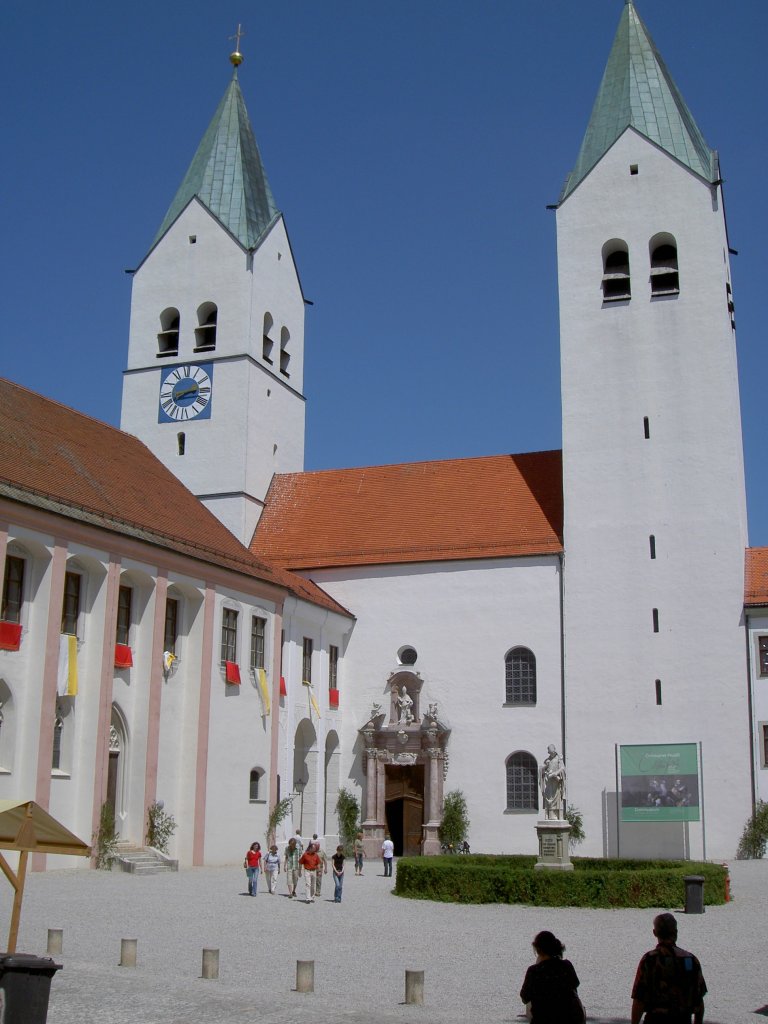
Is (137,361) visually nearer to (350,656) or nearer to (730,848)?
(350,656)

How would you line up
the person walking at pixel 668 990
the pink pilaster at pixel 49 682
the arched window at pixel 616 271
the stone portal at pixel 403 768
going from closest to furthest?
the person walking at pixel 668 990 → the pink pilaster at pixel 49 682 → the stone portal at pixel 403 768 → the arched window at pixel 616 271

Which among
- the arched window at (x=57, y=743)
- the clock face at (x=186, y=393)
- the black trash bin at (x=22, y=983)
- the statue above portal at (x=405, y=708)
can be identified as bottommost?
the black trash bin at (x=22, y=983)

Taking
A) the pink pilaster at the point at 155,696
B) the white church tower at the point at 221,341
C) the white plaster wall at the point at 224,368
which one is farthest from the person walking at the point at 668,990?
the white plaster wall at the point at 224,368

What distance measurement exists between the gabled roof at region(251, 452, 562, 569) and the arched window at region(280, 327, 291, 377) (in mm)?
4327

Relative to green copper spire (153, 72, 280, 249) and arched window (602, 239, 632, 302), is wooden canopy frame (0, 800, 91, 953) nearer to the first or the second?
arched window (602, 239, 632, 302)

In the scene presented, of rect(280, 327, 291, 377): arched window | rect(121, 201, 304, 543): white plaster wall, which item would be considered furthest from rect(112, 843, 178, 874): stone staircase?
rect(280, 327, 291, 377): arched window

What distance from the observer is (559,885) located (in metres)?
20.2

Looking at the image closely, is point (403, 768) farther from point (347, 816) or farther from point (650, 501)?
point (650, 501)

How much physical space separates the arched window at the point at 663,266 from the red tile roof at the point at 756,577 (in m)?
8.60

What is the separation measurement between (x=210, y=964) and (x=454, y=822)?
2350 centimetres

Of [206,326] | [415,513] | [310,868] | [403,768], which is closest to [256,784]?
[403,768]

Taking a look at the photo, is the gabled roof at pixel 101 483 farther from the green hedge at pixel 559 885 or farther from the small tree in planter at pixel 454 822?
the green hedge at pixel 559 885

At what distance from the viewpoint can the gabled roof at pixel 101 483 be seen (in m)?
26.5

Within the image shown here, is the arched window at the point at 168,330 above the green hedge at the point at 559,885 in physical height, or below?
above
